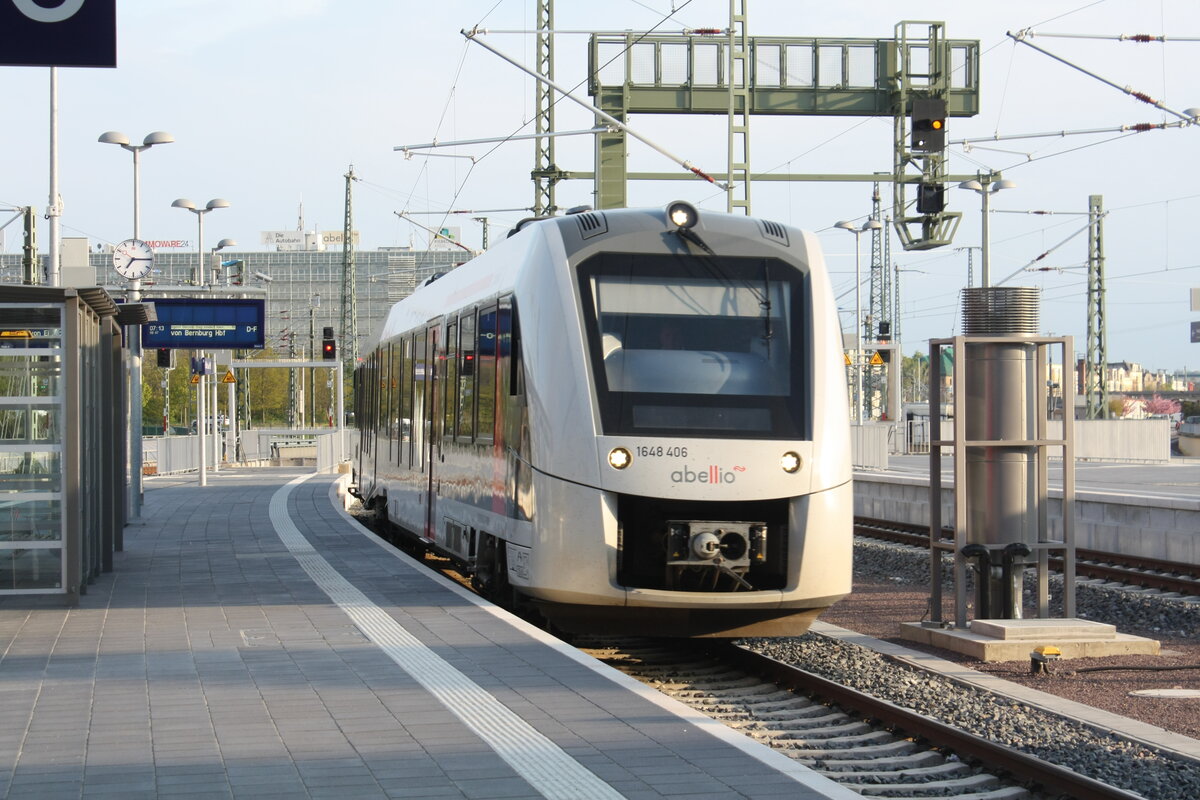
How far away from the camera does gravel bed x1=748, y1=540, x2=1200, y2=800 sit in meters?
7.51

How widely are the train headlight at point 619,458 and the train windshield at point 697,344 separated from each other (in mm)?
→ 146

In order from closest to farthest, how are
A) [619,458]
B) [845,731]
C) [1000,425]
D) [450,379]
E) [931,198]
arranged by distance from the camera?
[845,731]
[619,458]
[1000,425]
[450,379]
[931,198]

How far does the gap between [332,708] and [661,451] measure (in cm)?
322

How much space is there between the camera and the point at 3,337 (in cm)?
1186

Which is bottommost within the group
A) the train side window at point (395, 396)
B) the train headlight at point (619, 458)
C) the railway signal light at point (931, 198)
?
the train headlight at point (619, 458)

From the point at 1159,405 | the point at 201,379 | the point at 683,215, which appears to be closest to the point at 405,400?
the point at 683,215

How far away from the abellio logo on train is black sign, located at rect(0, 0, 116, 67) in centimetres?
433

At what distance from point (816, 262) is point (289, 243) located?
469 feet

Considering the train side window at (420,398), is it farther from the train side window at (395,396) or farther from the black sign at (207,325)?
the black sign at (207,325)

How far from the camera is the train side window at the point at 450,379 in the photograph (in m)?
13.8

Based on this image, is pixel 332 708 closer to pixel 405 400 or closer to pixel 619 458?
pixel 619 458

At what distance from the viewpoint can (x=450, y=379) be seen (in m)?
14.0

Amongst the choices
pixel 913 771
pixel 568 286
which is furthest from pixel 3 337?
pixel 913 771

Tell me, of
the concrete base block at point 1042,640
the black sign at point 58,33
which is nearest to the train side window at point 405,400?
the concrete base block at point 1042,640
